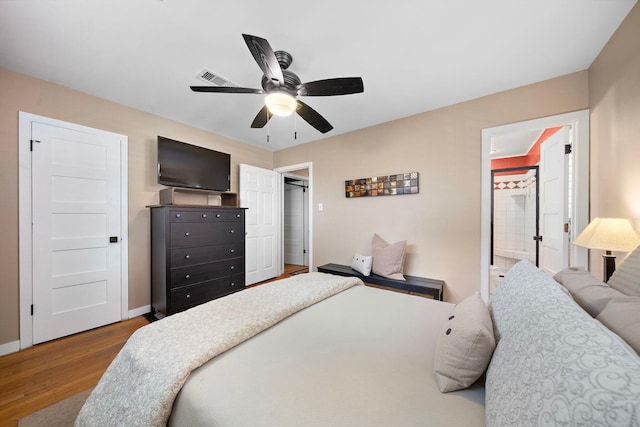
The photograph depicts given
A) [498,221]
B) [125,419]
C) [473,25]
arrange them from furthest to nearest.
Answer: [498,221] → [473,25] → [125,419]

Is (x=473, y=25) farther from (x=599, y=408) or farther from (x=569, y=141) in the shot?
(x=599, y=408)

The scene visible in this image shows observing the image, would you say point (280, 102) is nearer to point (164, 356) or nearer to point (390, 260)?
point (164, 356)

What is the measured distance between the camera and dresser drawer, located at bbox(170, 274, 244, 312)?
255cm

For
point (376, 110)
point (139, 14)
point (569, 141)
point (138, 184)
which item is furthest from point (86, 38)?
point (569, 141)

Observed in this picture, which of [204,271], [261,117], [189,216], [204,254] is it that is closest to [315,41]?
[261,117]

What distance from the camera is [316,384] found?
2.68 ft

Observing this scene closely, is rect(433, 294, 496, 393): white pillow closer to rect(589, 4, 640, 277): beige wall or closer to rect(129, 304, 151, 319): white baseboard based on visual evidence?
rect(589, 4, 640, 277): beige wall

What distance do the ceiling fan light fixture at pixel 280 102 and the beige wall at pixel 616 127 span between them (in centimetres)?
224

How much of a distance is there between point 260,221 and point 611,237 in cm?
387

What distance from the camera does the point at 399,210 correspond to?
3104 mm

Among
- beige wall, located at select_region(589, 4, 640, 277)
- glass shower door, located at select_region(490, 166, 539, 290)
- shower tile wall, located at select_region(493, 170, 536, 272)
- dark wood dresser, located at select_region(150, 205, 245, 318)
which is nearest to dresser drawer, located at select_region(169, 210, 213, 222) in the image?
dark wood dresser, located at select_region(150, 205, 245, 318)

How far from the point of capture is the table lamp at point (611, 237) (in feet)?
4.50

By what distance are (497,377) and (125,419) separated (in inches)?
51.2

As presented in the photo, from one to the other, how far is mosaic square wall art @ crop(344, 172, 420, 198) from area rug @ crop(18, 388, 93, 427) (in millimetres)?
3267
